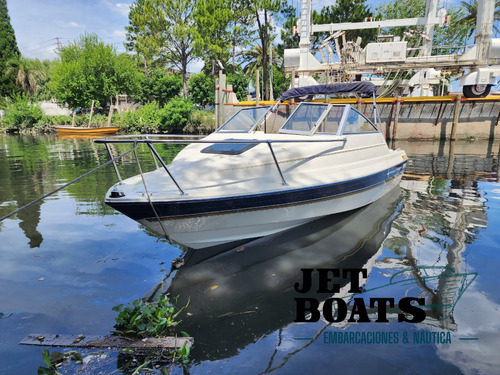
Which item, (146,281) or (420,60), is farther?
(420,60)

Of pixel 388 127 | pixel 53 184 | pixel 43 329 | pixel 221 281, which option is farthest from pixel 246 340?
pixel 388 127

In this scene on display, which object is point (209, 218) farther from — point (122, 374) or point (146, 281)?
point (122, 374)

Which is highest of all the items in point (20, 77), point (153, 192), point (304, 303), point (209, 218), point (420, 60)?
point (20, 77)

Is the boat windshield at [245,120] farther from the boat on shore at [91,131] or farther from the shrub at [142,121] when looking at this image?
the shrub at [142,121]

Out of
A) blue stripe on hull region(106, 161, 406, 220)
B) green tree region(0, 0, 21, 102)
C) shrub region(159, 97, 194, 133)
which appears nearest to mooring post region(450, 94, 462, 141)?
blue stripe on hull region(106, 161, 406, 220)

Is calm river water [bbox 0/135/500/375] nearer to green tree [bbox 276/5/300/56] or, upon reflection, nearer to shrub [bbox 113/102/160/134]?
shrub [bbox 113/102/160/134]

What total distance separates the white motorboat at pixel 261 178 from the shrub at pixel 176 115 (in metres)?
21.4

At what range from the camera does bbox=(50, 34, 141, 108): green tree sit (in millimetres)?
30375

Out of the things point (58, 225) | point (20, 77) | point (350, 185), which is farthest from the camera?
point (20, 77)

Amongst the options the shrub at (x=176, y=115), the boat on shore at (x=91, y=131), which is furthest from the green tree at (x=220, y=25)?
the boat on shore at (x=91, y=131)

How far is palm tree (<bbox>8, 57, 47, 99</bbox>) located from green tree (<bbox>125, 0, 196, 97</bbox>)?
65.4ft

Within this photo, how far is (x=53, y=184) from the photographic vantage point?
857 centimetres

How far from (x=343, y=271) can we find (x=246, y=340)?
1.69 m

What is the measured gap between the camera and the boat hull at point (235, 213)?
376 cm
